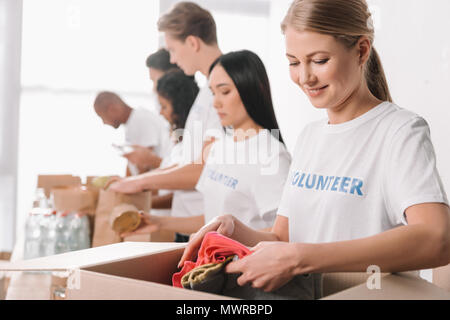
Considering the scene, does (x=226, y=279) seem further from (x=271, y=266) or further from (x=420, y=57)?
(x=420, y=57)

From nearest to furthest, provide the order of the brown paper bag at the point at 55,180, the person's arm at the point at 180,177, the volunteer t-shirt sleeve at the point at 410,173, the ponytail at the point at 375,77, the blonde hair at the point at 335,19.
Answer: the volunteer t-shirt sleeve at the point at 410,173 → the blonde hair at the point at 335,19 → the ponytail at the point at 375,77 → the person's arm at the point at 180,177 → the brown paper bag at the point at 55,180

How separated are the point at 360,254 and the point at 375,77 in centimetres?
52

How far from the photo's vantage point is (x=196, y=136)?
2135mm

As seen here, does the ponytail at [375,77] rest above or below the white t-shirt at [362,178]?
above

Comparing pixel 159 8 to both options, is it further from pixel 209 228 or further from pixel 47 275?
pixel 209 228

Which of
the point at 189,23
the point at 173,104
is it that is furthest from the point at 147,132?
the point at 189,23

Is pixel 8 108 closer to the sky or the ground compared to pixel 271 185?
closer to the sky

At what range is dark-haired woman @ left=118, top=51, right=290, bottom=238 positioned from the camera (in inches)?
60.4

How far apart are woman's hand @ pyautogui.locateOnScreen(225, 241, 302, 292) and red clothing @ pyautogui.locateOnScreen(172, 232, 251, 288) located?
46 mm

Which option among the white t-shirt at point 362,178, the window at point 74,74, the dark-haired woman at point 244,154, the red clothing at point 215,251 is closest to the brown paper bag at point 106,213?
the dark-haired woman at point 244,154

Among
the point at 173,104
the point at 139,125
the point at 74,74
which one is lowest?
the point at 139,125

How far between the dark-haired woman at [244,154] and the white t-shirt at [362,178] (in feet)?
1.37

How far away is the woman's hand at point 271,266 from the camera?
65 centimetres

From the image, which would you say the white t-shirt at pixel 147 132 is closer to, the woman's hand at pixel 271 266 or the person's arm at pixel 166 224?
the person's arm at pixel 166 224
